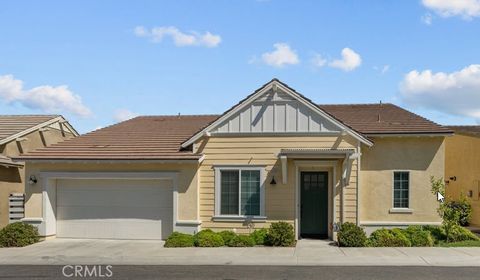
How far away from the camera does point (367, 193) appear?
716 inches

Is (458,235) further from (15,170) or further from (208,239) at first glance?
(15,170)

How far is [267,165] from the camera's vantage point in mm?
17969

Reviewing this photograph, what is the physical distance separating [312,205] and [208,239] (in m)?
4.03

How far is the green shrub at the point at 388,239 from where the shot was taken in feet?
53.3

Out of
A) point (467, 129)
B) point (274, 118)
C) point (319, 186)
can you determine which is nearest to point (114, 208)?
point (274, 118)

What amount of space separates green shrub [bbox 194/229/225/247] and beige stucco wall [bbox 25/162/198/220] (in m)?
1.13

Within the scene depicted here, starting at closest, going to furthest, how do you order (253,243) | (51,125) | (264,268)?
(264,268)
(253,243)
(51,125)

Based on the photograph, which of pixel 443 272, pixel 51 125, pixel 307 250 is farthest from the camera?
pixel 51 125

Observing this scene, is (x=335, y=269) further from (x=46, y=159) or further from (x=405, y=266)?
(x=46, y=159)

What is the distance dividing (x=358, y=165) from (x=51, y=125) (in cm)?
1425

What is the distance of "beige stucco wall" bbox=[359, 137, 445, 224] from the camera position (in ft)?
59.1

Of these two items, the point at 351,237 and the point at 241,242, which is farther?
the point at 241,242

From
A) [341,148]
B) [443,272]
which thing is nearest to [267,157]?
[341,148]

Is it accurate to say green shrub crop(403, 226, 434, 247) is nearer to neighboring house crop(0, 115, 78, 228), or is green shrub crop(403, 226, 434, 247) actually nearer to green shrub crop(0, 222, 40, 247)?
green shrub crop(0, 222, 40, 247)
